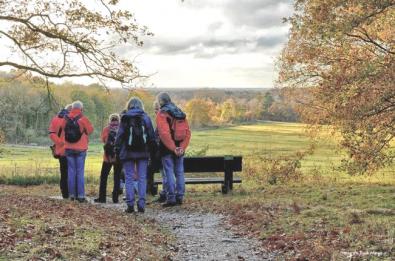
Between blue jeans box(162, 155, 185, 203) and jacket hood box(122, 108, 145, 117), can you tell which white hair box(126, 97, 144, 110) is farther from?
blue jeans box(162, 155, 185, 203)

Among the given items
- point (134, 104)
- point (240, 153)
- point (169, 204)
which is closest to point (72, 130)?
point (134, 104)

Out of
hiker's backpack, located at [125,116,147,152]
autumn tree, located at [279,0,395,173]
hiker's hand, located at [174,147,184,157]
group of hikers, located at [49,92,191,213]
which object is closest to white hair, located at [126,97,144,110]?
group of hikers, located at [49,92,191,213]

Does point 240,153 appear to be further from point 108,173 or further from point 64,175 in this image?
point 64,175

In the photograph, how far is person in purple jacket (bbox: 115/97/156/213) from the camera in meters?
10.0

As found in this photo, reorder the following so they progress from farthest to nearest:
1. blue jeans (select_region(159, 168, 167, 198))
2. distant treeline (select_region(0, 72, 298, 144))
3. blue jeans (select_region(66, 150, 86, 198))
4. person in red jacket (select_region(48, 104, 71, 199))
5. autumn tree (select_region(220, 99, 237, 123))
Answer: autumn tree (select_region(220, 99, 237, 123)) → distant treeline (select_region(0, 72, 298, 144)) → person in red jacket (select_region(48, 104, 71, 199)) → blue jeans (select_region(66, 150, 86, 198)) → blue jeans (select_region(159, 168, 167, 198))

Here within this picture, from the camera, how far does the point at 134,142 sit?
393 inches

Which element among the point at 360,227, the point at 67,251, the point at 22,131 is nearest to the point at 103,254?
the point at 67,251

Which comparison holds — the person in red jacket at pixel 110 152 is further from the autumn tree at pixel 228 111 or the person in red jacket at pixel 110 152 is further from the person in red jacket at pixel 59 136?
the autumn tree at pixel 228 111

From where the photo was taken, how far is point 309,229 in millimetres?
7527

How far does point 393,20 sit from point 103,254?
10.4m

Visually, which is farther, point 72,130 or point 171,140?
point 72,130

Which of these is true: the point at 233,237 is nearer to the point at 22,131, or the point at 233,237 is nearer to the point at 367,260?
the point at 367,260

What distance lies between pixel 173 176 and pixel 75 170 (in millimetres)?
2504

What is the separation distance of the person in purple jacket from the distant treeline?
4.02 m
